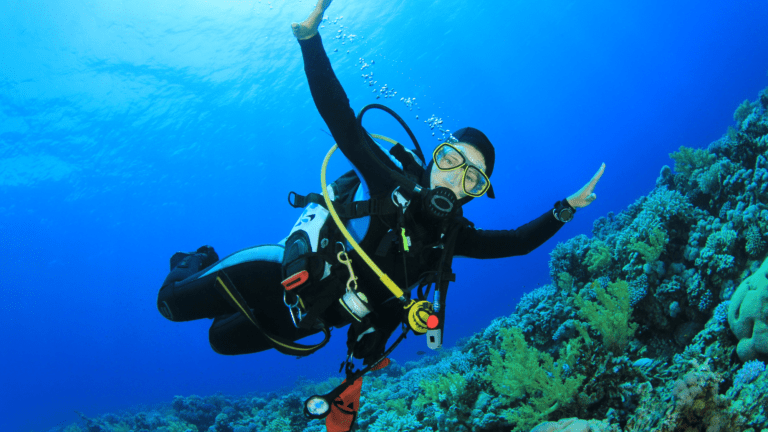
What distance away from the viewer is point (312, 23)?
2115 mm

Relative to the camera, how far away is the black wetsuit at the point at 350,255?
2.36m

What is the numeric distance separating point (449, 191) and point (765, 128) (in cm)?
786

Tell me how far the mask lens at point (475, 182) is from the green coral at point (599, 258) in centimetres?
454

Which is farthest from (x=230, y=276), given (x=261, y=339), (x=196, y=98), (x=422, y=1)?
(x=196, y=98)

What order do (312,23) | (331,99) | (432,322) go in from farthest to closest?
1. (432,322)
2. (331,99)
3. (312,23)

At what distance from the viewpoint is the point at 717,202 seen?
20.1 feet

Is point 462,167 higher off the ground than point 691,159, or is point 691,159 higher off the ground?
point 691,159

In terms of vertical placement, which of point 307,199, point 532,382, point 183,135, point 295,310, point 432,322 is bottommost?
point 532,382

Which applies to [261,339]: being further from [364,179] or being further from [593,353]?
[593,353]

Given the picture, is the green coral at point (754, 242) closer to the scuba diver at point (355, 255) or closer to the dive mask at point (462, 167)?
the scuba diver at point (355, 255)

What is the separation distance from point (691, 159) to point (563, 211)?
21.4 feet

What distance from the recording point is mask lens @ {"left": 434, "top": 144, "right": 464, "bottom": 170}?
2842 millimetres

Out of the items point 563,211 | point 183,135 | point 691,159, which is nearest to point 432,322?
point 563,211

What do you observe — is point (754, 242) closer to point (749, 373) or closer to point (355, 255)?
point (749, 373)
